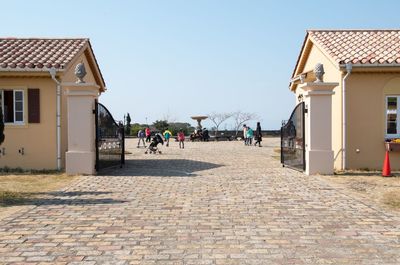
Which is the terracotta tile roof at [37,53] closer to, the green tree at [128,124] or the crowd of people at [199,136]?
the crowd of people at [199,136]

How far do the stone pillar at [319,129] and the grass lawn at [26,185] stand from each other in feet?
25.0

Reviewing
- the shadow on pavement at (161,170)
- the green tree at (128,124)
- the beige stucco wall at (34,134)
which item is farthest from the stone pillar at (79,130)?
the green tree at (128,124)

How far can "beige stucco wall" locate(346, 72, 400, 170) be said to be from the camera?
596 inches

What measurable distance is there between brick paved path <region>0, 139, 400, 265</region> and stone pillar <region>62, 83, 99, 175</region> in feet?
9.11

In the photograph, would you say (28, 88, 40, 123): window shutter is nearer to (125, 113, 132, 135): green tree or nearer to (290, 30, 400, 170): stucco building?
(290, 30, 400, 170): stucco building

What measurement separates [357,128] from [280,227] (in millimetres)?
9417

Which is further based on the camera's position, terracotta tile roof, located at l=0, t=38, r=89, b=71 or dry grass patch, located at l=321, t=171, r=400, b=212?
terracotta tile roof, located at l=0, t=38, r=89, b=71

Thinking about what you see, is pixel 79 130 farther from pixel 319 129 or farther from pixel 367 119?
pixel 367 119

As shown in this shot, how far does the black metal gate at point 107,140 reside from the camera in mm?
14766

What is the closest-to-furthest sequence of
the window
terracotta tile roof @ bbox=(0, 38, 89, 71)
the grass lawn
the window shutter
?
1. the grass lawn
2. terracotta tile roof @ bbox=(0, 38, 89, 71)
3. the window shutter
4. the window

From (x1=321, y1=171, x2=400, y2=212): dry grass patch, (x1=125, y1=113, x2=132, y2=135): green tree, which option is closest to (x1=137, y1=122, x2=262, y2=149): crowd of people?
(x1=125, y1=113, x2=132, y2=135): green tree

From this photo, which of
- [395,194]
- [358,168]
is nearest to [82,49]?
[358,168]

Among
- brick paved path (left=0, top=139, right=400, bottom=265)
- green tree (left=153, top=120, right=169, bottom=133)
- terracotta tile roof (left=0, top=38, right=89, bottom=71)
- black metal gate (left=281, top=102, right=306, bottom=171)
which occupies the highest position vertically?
terracotta tile roof (left=0, top=38, right=89, bottom=71)

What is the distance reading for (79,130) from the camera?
557 inches
